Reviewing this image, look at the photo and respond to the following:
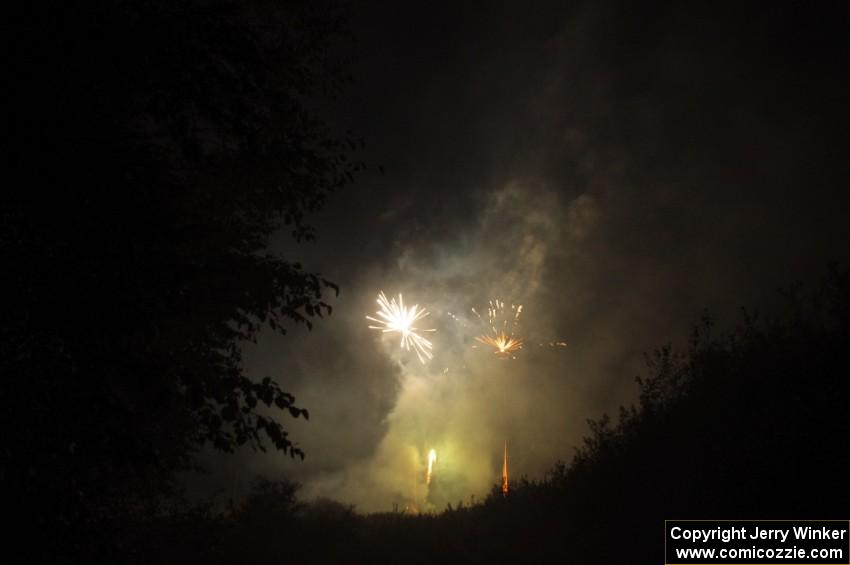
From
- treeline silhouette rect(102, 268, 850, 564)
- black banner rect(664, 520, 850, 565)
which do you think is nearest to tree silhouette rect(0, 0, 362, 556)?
treeline silhouette rect(102, 268, 850, 564)

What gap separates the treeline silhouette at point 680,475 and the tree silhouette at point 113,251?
3785 millimetres

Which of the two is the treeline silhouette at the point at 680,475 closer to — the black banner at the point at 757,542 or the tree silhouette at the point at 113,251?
the black banner at the point at 757,542

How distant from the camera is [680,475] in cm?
745

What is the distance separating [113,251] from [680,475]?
853 cm

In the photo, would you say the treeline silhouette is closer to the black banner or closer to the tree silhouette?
the black banner

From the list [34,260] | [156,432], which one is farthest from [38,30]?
[156,432]

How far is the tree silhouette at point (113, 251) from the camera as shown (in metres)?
2.73

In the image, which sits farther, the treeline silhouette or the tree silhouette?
the treeline silhouette

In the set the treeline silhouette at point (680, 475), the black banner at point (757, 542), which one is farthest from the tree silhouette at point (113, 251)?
the black banner at point (757, 542)

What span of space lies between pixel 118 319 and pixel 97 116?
1.46 m

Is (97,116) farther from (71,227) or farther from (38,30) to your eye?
(71,227)

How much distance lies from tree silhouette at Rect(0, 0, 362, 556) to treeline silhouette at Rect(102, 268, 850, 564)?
3.78 m

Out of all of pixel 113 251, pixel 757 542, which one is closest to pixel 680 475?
pixel 757 542

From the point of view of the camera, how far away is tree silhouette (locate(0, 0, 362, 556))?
273 centimetres
